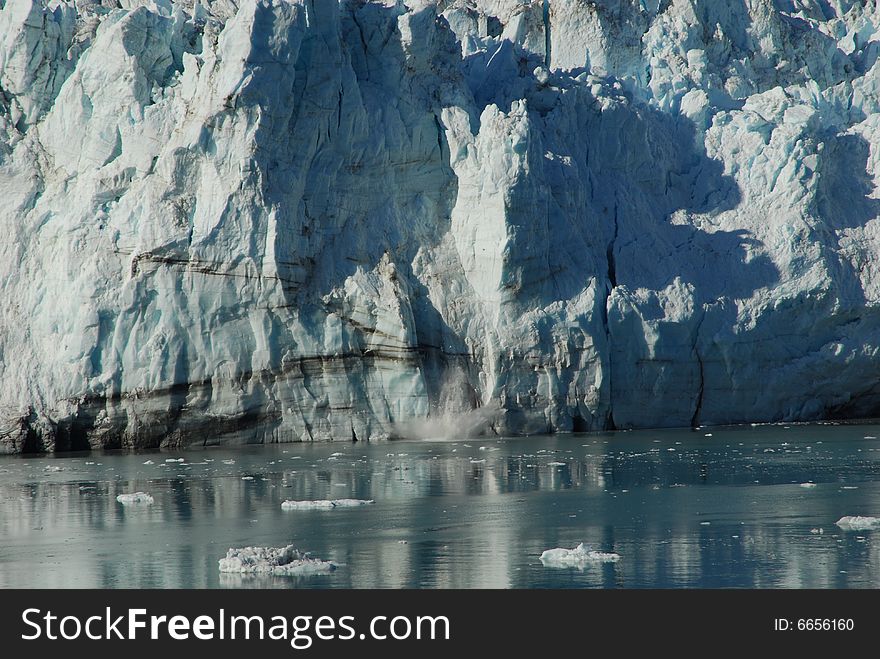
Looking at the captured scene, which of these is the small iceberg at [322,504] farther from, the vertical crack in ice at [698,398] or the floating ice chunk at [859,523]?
the vertical crack in ice at [698,398]

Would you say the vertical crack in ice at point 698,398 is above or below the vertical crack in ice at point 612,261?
below

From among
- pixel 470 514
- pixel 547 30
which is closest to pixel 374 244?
pixel 547 30

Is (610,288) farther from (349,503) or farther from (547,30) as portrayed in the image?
(349,503)

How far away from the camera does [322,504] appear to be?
43.0 ft

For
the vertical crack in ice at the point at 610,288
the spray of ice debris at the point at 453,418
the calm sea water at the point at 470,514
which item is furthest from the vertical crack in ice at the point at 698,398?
the spray of ice debris at the point at 453,418

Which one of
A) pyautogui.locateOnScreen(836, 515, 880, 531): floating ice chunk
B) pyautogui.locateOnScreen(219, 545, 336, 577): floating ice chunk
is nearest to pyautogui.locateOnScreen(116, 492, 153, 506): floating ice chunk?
pyautogui.locateOnScreen(219, 545, 336, 577): floating ice chunk

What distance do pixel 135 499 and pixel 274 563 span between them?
496 cm

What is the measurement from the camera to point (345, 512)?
12.7 metres

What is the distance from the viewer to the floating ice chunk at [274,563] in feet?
30.4

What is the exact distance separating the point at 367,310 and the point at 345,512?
9.17 metres

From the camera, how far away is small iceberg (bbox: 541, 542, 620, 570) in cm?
934

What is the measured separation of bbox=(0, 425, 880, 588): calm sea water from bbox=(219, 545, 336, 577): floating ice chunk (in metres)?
0.16

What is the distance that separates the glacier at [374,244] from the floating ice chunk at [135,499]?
717 cm
